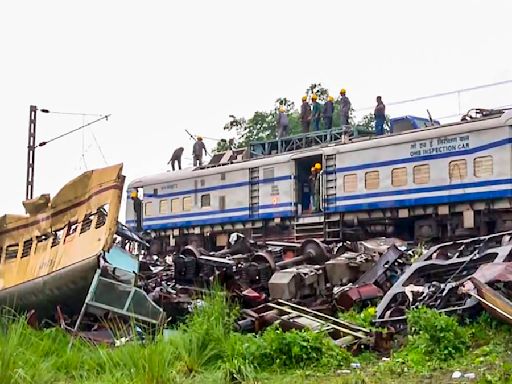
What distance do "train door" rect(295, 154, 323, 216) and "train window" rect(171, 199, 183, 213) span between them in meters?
5.75

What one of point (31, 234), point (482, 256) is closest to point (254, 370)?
point (482, 256)

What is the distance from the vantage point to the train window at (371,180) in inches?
758

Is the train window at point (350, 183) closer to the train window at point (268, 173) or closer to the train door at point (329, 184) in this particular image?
the train door at point (329, 184)

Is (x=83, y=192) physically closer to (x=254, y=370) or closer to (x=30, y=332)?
(x=30, y=332)

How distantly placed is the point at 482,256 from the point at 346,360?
10.9 ft

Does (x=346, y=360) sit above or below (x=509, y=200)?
below

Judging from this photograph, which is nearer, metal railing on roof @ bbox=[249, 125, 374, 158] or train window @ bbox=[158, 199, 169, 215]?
metal railing on roof @ bbox=[249, 125, 374, 158]

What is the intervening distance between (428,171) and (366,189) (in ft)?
6.60

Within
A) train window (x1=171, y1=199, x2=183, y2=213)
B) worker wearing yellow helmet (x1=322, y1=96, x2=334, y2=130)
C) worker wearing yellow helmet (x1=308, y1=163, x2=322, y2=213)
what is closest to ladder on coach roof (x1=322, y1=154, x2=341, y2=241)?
worker wearing yellow helmet (x1=308, y1=163, x2=322, y2=213)

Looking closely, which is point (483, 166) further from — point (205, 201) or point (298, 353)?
point (298, 353)

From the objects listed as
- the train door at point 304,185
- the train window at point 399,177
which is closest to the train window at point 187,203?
the train door at point 304,185

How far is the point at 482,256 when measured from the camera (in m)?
9.45

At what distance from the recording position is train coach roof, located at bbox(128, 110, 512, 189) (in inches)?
676

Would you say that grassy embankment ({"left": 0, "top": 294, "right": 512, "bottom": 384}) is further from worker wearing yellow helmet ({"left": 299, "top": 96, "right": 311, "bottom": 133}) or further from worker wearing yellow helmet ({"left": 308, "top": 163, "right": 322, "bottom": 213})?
worker wearing yellow helmet ({"left": 299, "top": 96, "right": 311, "bottom": 133})
